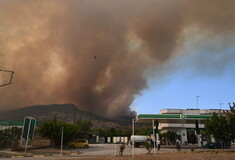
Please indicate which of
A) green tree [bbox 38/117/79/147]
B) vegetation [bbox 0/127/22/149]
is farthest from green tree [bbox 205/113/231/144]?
vegetation [bbox 0/127/22/149]

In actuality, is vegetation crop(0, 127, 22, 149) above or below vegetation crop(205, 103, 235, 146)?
below

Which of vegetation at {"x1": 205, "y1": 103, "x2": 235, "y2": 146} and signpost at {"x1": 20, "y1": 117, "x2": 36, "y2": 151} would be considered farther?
signpost at {"x1": 20, "y1": 117, "x2": 36, "y2": 151}

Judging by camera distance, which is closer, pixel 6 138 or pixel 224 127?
pixel 224 127

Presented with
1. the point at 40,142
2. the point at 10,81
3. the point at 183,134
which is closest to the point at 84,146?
the point at 40,142

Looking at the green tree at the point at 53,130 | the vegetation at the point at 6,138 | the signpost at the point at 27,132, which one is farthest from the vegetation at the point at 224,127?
the vegetation at the point at 6,138

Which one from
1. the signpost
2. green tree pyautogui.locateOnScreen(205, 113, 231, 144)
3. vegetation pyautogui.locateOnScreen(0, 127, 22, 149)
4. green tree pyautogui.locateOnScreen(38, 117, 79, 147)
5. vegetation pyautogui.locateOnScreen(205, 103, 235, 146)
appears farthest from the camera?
green tree pyautogui.locateOnScreen(38, 117, 79, 147)

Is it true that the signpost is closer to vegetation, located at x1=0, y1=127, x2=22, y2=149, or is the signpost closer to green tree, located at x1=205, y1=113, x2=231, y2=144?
vegetation, located at x1=0, y1=127, x2=22, y2=149

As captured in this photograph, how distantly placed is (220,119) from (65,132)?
26685 mm

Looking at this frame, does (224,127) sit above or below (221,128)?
above

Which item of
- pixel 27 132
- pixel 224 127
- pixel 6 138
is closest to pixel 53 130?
pixel 27 132

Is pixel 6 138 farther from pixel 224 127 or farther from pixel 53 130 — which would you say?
pixel 224 127

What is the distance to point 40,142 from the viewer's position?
38656mm

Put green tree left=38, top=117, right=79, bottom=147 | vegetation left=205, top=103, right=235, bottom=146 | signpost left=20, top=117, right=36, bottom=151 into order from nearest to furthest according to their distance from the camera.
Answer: vegetation left=205, top=103, right=235, bottom=146 < signpost left=20, top=117, right=36, bottom=151 < green tree left=38, top=117, right=79, bottom=147

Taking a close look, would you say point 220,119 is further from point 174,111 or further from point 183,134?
point 174,111
